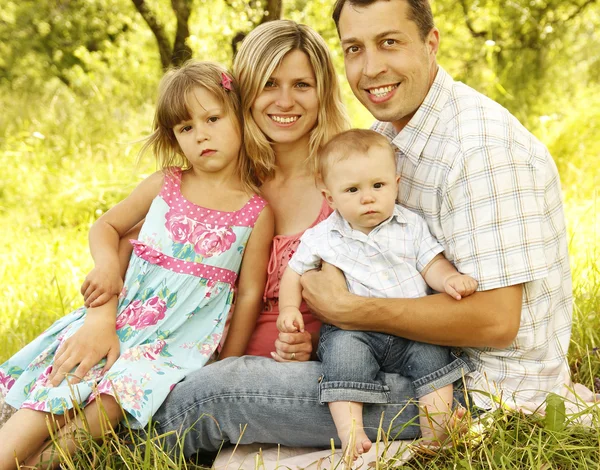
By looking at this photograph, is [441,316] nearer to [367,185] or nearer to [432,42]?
[367,185]

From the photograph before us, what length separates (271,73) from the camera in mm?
2996

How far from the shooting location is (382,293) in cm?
254

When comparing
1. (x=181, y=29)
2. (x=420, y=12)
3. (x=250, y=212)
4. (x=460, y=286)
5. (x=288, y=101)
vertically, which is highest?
(x=181, y=29)

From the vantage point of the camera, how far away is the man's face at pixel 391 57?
2707mm

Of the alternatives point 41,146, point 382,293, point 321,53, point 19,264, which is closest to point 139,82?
point 41,146

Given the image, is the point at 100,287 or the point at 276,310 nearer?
the point at 100,287

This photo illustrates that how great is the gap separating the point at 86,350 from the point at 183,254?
54 centimetres

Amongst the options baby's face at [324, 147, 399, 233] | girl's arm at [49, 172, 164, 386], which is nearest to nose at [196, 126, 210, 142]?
girl's arm at [49, 172, 164, 386]

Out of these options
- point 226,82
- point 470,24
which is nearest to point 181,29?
point 226,82

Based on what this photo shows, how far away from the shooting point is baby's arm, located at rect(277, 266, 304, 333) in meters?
2.64

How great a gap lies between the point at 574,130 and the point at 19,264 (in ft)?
16.9

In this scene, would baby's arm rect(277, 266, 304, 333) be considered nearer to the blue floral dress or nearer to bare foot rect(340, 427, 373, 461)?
the blue floral dress

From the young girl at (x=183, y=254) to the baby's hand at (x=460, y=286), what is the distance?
0.88 m

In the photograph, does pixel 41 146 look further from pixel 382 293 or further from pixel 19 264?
pixel 382 293
